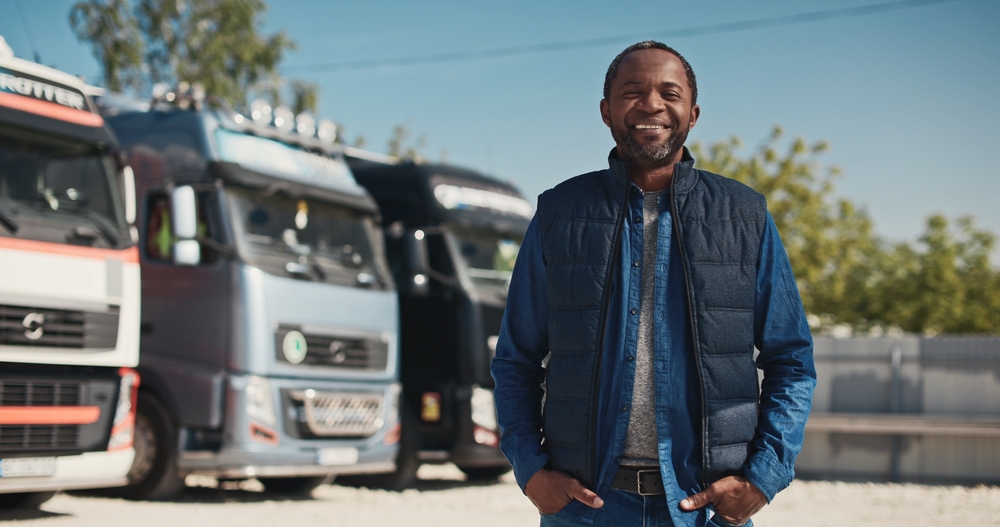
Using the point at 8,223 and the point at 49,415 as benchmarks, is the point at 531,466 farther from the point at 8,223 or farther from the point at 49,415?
the point at 49,415

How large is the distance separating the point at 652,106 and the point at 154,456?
338 inches

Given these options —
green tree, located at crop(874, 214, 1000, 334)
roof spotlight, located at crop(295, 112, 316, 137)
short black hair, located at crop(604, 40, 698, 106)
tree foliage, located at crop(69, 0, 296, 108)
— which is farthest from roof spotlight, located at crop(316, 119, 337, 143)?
green tree, located at crop(874, 214, 1000, 334)

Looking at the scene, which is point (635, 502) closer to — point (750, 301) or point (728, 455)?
point (728, 455)

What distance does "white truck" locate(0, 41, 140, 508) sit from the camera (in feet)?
26.7

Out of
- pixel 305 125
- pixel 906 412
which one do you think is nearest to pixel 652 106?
pixel 305 125

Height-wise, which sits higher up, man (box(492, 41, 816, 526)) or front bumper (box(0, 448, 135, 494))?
man (box(492, 41, 816, 526))

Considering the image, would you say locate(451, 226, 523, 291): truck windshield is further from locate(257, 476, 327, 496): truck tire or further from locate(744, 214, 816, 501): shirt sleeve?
locate(744, 214, 816, 501): shirt sleeve

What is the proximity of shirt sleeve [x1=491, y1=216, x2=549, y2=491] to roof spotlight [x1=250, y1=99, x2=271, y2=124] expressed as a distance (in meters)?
8.86

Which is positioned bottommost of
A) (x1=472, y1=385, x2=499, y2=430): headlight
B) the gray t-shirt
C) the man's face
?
(x1=472, y1=385, x2=499, y2=430): headlight

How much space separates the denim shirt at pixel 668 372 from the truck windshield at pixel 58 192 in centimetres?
626

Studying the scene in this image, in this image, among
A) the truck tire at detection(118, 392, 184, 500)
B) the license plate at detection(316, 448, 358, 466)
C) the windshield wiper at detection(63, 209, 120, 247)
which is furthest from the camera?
the license plate at detection(316, 448, 358, 466)

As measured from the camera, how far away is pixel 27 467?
26.6 feet

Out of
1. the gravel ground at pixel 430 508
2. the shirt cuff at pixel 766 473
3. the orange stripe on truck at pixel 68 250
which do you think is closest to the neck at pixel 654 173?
the shirt cuff at pixel 766 473

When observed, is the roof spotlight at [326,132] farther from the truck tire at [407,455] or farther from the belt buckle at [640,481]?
the belt buckle at [640,481]
